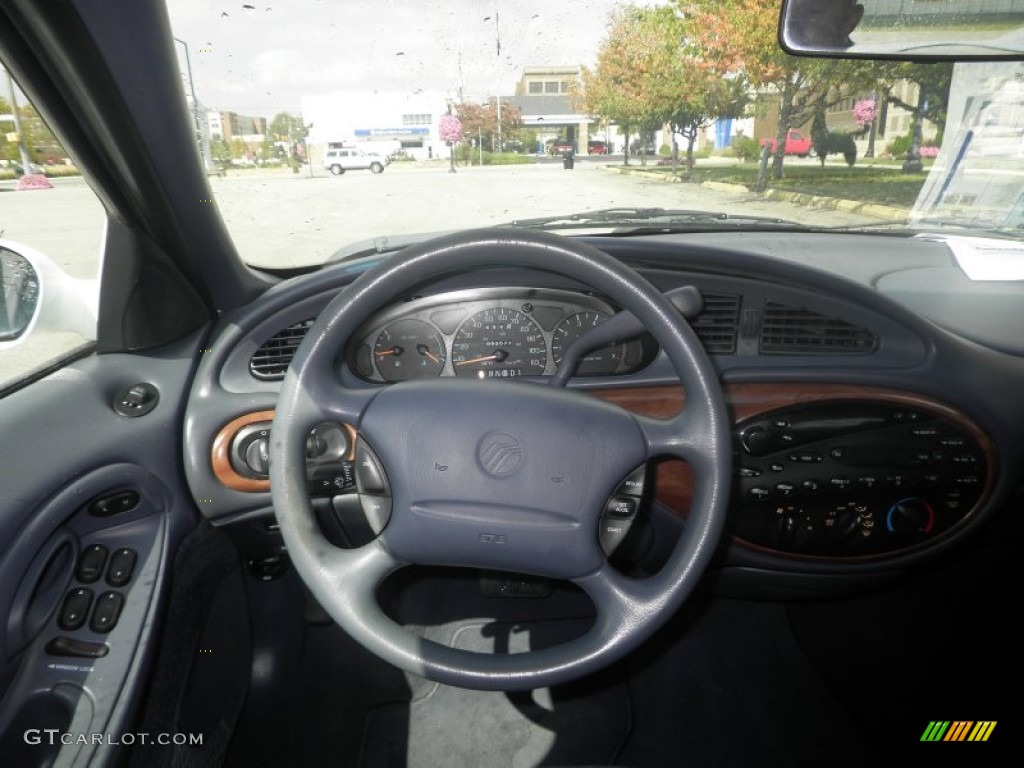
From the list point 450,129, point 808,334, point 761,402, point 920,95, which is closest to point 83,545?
point 450,129

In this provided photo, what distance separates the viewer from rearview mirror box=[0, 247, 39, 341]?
1.85 metres

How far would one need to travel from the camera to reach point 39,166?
1.75m

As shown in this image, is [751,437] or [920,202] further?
[920,202]

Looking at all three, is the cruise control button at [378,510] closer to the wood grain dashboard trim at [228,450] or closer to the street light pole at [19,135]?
the wood grain dashboard trim at [228,450]

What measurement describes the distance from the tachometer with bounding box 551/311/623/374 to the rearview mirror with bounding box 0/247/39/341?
56.0 inches

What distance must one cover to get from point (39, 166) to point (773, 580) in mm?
2416

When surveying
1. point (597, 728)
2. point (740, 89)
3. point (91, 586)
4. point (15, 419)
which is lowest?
point (597, 728)

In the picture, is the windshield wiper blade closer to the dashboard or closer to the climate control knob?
the dashboard

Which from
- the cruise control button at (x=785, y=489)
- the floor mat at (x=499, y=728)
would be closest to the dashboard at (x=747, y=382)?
the cruise control button at (x=785, y=489)

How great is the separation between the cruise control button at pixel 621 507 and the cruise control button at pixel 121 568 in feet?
4.14

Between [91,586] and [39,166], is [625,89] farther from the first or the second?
[91,586]

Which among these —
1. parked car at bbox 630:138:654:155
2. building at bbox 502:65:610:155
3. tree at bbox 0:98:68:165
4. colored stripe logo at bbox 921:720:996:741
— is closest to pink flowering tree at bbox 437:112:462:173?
building at bbox 502:65:610:155

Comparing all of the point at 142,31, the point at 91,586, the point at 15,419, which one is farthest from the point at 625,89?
the point at 91,586

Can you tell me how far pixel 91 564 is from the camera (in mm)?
1864
